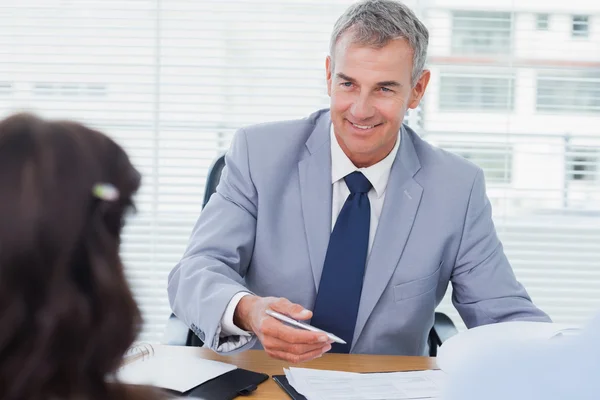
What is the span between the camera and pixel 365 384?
1341mm

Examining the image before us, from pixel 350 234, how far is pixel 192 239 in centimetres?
42

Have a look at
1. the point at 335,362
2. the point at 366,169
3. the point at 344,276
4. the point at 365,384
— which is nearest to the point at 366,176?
the point at 366,169

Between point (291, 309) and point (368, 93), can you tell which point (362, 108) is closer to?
point (368, 93)

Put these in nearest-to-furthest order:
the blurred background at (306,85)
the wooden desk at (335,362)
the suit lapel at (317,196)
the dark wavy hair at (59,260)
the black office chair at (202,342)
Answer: the dark wavy hair at (59,260) → the wooden desk at (335,362) → the black office chair at (202,342) → the suit lapel at (317,196) → the blurred background at (306,85)

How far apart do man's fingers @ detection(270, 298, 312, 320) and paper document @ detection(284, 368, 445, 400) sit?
0.12m

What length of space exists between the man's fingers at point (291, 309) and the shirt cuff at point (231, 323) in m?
0.13

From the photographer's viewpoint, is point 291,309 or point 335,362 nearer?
point 291,309

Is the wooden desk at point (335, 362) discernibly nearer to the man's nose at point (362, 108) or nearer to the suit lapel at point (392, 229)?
the suit lapel at point (392, 229)

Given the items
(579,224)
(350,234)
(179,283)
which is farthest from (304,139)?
(579,224)

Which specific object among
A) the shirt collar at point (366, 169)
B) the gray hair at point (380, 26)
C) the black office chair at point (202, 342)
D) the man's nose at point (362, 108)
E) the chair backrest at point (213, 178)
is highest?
the gray hair at point (380, 26)

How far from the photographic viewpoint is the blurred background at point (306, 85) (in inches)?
113

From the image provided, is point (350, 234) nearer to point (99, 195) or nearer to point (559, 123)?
point (99, 195)

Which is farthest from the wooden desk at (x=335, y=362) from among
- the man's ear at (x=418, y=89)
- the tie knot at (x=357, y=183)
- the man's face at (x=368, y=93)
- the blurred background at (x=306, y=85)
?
the blurred background at (x=306, y=85)

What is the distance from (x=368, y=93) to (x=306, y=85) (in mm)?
1115
